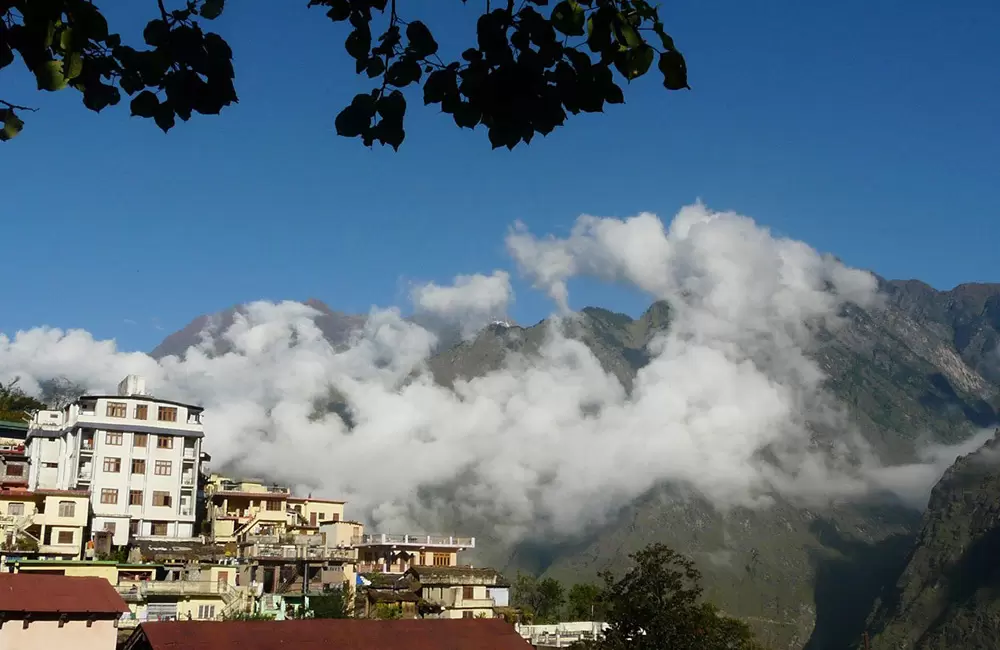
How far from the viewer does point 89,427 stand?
246 feet

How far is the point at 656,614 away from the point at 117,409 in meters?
49.3

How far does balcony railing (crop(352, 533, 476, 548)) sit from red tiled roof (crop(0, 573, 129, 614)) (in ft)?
136

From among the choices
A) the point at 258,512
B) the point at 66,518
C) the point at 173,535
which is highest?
the point at 258,512

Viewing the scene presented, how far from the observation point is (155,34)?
6270mm

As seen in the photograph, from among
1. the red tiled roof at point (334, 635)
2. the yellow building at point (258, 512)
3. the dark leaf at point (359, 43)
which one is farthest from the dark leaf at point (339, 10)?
the yellow building at point (258, 512)

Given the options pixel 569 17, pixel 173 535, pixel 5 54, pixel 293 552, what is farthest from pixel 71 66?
pixel 173 535

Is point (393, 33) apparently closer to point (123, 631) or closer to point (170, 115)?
point (170, 115)

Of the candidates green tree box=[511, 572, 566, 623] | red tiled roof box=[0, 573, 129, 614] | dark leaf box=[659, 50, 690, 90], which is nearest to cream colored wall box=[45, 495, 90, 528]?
red tiled roof box=[0, 573, 129, 614]

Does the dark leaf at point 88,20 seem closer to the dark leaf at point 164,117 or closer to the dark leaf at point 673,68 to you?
the dark leaf at point 164,117

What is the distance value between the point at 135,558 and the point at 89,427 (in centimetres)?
1478

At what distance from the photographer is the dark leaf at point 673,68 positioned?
19.0 feet

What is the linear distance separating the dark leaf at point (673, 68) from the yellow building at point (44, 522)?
6439 cm

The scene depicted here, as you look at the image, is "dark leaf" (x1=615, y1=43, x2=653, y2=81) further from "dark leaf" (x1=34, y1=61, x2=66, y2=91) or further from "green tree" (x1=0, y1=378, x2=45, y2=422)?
"green tree" (x1=0, y1=378, x2=45, y2=422)

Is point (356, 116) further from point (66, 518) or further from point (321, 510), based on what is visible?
point (321, 510)
